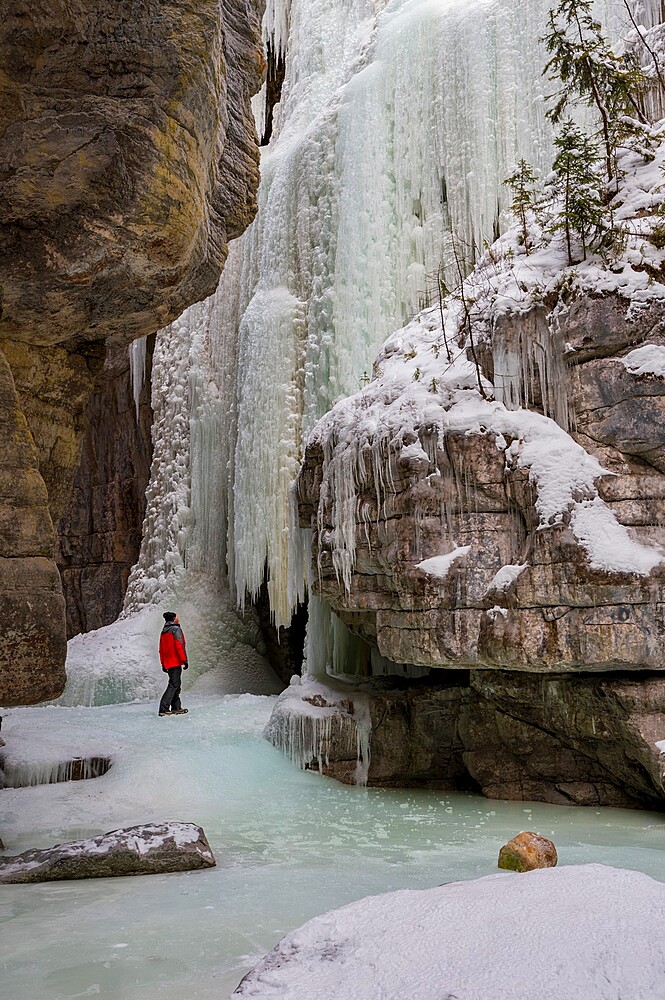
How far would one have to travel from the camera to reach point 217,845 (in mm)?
5898

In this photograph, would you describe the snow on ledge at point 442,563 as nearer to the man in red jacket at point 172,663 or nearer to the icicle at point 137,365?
the man in red jacket at point 172,663

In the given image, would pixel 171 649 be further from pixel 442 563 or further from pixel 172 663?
pixel 442 563

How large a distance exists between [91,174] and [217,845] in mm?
4241

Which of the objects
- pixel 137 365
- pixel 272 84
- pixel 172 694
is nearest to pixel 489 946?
pixel 172 694

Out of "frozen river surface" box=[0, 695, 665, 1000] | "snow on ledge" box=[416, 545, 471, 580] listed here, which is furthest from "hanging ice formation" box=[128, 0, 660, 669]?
"snow on ledge" box=[416, 545, 471, 580]

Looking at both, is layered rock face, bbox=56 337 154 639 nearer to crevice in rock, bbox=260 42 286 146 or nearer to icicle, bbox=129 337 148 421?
icicle, bbox=129 337 148 421

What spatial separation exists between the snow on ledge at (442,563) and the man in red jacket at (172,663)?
446cm

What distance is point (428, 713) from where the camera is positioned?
8.46 metres

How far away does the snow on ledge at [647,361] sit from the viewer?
669cm

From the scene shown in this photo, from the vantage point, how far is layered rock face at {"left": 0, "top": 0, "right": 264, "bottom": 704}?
4.05 metres

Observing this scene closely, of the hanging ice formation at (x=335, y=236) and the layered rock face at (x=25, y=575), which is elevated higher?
the hanging ice formation at (x=335, y=236)

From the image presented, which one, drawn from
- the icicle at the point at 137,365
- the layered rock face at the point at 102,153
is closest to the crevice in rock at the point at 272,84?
the icicle at the point at 137,365

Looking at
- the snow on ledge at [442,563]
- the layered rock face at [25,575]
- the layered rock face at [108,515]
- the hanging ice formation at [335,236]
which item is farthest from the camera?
the layered rock face at [108,515]

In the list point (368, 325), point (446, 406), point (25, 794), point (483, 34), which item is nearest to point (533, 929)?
point (446, 406)
